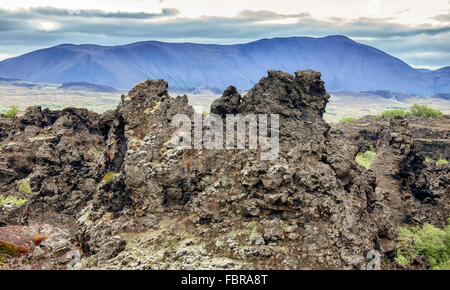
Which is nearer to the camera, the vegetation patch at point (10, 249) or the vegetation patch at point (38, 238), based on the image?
the vegetation patch at point (10, 249)

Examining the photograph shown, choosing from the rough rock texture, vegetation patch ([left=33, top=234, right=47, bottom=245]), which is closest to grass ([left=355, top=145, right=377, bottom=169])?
the rough rock texture

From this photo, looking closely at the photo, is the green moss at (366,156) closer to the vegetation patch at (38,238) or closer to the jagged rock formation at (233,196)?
the jagged rock formation at (233,196)

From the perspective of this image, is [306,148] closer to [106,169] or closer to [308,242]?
[308,242]

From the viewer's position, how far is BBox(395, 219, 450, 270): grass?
3747cm

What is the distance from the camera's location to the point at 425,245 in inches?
1547

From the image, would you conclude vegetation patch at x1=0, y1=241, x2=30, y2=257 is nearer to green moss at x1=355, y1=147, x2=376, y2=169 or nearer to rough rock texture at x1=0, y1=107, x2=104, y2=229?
rough rock texture at x1=0, y1=107, x2=104, y2=229

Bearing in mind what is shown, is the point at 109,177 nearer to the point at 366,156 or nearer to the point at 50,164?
the point at 50,164

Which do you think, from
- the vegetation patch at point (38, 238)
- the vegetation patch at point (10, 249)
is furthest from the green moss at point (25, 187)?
the vegetation patch at point (10, 249)

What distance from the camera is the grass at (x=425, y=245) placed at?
123 feet

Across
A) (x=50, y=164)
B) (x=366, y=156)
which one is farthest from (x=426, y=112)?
(x=50, y=164)

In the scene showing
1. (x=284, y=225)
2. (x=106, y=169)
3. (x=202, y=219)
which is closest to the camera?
(x=284, y=225)
